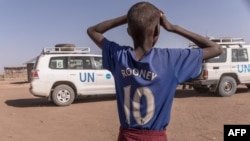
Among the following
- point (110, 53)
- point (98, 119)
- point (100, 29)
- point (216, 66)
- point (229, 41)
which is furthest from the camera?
point (229, 41)

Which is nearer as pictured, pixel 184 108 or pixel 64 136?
pixel 64 136

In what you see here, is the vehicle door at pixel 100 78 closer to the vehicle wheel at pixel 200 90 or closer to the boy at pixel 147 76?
the vehicle wheel at pixel 200 90

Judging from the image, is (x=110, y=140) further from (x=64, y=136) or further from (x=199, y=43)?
(x=199, y=43)

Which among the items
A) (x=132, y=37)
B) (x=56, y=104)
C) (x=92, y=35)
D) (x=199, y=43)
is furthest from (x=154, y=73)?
(x=56, y=104)

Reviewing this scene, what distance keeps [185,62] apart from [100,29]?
0.62 metres

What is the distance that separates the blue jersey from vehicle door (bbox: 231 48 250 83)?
11.8 m

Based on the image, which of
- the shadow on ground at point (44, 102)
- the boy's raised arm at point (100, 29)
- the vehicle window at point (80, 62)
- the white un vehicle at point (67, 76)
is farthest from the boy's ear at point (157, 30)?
the shadow on ground at point (44, 102)

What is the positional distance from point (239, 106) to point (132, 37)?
941cm

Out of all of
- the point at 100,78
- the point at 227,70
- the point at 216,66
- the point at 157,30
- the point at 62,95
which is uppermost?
the point at 157,30

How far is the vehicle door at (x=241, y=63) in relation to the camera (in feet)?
44.6

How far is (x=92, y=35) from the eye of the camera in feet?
8.42

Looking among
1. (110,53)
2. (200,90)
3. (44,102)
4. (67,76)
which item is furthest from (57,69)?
(110,53)

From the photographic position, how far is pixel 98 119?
9664mm

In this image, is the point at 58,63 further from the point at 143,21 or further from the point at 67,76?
the point at 143,21
